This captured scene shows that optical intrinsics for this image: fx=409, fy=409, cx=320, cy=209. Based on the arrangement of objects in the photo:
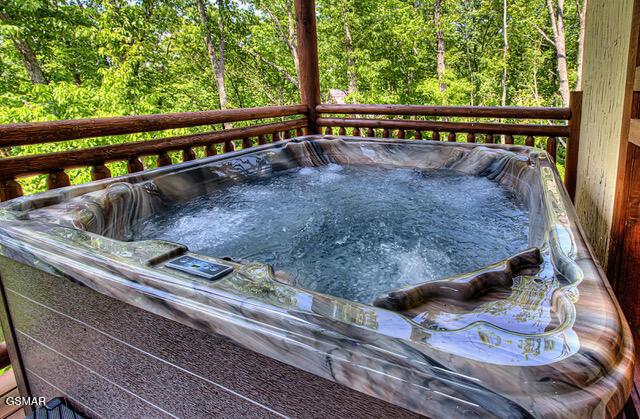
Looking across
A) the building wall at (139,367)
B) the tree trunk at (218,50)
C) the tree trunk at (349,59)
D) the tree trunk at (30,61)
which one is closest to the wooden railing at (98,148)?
the building wall at (139,367)

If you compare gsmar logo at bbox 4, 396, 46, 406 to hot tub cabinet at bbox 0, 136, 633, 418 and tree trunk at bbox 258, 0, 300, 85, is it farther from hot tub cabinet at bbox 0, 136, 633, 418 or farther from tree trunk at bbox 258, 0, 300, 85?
tree trunk at bbox 258, 0, 300, 85

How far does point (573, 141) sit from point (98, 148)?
8.29 ft

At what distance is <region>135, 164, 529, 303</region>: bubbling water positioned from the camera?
1226mm

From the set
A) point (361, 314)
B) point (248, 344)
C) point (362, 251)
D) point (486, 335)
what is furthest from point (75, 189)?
point (486, 335)

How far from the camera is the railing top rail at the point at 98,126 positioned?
5.10ft

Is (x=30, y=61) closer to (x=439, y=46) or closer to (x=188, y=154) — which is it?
(x=188, y=154)

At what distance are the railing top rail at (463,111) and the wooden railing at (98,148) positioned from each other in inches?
33.7

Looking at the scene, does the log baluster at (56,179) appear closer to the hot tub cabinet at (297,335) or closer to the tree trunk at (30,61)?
the hot tub cabinet at (297,335)

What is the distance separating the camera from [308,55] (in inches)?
133

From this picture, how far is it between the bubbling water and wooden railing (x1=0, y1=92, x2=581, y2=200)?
0.41 meters

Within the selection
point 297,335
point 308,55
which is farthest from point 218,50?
point 297,335

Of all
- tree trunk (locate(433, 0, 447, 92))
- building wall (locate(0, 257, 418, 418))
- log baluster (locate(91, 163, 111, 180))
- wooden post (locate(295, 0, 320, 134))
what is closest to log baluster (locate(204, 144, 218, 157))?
log baluster (locate(91, 163, 111, 180))

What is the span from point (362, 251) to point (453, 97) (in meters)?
10.0

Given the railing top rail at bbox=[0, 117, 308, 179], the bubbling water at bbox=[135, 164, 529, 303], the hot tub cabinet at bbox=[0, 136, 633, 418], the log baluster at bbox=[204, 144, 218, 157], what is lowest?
the bubbling water at bbox=[135, 164, 529, 303]
